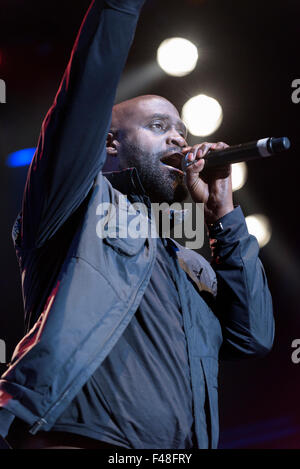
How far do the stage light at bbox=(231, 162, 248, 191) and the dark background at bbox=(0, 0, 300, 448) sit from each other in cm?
4

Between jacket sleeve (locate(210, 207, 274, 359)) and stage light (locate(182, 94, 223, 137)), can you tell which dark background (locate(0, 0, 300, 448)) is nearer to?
stage light (locate(182, 94, 223, 137))

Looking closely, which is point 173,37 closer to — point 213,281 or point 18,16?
point 18,16

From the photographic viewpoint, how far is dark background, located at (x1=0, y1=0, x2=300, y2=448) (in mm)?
2352

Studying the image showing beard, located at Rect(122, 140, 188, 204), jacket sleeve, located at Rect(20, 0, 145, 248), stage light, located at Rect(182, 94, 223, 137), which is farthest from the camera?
stage light, located at Rect(182, 94, 223, 137)

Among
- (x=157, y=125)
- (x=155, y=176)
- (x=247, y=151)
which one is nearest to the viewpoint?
(x=247, y=151)

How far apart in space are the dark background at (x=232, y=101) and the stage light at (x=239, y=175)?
0.04 m

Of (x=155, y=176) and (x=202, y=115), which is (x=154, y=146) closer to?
(x=155, y=176)

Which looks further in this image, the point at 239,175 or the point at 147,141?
the point at 239,175

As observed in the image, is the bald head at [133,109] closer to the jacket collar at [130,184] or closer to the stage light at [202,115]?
the jacket collar at [130,184]

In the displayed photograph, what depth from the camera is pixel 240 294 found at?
155cm

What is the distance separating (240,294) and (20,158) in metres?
1.39

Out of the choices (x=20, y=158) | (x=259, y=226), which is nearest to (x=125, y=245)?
(x=20, y=158)

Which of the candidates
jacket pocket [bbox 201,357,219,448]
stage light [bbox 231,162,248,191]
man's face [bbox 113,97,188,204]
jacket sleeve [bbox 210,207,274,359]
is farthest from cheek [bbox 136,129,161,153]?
stage light [bbox 231,162,248,191]

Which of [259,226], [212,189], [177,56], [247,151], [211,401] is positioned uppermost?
[177,56]
